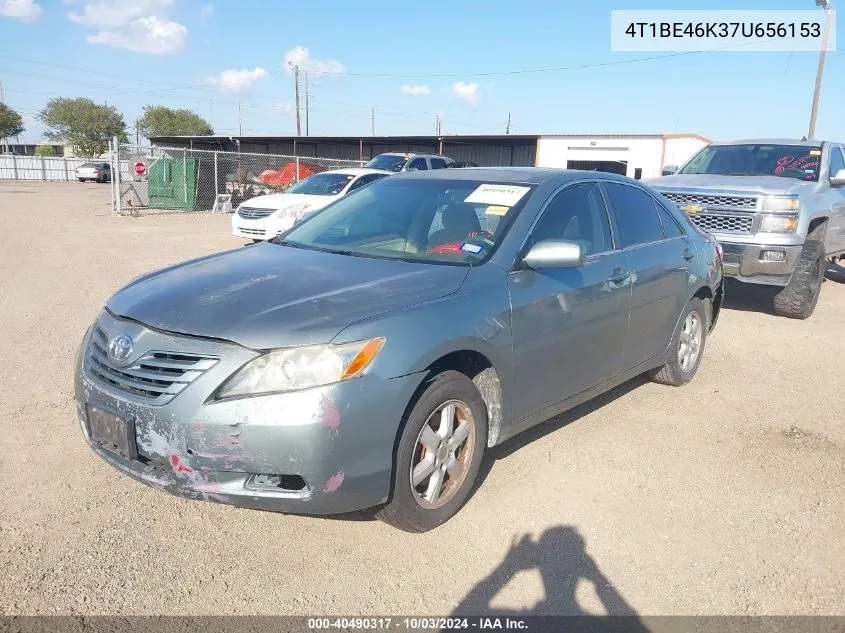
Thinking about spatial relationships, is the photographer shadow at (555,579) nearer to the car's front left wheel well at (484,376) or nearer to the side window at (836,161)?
the car's front left wheel well at (484,376)

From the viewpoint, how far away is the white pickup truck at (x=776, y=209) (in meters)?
7.75

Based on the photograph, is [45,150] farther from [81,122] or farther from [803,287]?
[803,287]

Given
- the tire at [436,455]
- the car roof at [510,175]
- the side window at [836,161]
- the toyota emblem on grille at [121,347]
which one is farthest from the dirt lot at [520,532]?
the side window at [836,161]

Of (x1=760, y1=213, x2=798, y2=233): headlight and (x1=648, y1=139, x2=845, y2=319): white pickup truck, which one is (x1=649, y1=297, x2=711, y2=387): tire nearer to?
(x1=648, y1=139, x2=845, y2=319): white pickup truck

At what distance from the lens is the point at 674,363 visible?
5.29 m

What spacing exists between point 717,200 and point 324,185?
30.4 ft

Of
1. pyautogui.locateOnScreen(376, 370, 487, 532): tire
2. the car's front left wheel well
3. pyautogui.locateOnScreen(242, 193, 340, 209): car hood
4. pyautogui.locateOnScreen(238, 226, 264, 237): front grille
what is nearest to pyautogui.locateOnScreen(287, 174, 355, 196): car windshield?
pyautogui.locateOnScreen(242, 193, 340, 209): car hood

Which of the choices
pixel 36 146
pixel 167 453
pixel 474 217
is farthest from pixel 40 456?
pixel 36 146

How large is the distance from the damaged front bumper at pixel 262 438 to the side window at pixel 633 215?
2314mm

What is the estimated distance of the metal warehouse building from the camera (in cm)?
2842

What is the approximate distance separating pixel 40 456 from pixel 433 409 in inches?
91.9

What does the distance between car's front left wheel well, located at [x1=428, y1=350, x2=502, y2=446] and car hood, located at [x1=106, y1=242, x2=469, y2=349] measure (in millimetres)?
316

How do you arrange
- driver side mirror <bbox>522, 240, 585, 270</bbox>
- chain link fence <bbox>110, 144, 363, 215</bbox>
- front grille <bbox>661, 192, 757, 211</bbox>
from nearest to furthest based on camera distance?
driver side mirror <bbox>522, 240, 585, 270</bbox> → front grille <bbox>661, 192, 757, 211</bbox> → chain link fence <bbox>110, 144, 363, 215</bbox>

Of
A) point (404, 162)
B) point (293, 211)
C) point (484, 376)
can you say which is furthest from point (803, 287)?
point (404, 162)
